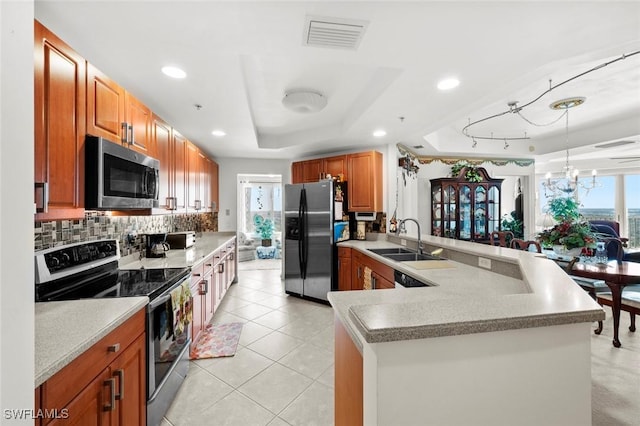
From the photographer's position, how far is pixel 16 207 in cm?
64

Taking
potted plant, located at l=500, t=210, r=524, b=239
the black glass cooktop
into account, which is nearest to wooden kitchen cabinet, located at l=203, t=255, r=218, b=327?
the black glass cooktop

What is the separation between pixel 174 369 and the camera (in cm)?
193

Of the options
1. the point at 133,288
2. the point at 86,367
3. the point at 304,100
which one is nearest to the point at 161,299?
the point at 133,288

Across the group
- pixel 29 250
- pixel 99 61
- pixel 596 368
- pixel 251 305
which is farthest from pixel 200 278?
pixel 596 368

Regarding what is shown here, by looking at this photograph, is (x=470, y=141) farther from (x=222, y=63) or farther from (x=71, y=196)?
(x=71, y=196)

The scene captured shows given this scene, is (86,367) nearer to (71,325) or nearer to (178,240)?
(71,325)

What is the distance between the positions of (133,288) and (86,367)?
72 cm

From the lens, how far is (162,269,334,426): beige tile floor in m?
→ 1.81

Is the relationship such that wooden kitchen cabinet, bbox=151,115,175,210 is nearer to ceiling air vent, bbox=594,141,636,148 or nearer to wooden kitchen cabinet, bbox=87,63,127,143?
wooden kitchen cabinet, bbox=87,63,127,143

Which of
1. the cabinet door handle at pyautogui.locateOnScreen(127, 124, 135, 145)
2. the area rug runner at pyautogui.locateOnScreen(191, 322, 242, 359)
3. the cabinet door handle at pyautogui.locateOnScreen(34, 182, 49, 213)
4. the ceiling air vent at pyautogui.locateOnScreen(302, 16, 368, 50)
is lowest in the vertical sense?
the area rug runner at pyautogui.locateOnScreen(191, 322, 242, 359)

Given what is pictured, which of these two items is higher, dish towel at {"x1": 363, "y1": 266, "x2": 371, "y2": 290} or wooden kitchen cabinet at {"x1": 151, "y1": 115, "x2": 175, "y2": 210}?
wooden kitchen cabinet at {"x1": 151, "y1": 115, "x2": 175, "y2": 210}

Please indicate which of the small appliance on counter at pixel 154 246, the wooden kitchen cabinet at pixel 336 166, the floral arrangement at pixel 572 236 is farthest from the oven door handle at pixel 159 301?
A: the floral arrangement at pixel 572 236

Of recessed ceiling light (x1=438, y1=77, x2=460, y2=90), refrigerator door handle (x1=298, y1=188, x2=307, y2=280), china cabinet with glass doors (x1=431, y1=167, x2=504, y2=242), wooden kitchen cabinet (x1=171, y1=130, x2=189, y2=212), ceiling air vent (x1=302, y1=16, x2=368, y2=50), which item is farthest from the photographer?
china cabinet with glass doors (x1=431, y1=167, x2=504, y2=242)

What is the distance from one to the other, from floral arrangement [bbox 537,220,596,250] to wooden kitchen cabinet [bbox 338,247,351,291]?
2609 mm
